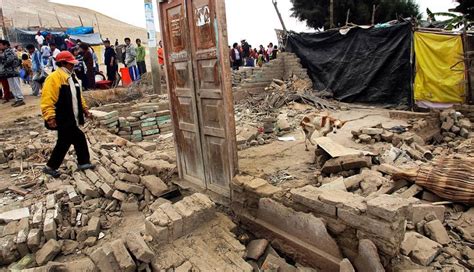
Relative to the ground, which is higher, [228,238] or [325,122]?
[325,122]

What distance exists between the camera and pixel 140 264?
2.98m

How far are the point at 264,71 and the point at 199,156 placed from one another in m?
8.29

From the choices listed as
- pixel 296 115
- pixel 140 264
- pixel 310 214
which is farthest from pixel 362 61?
pixel 140 264

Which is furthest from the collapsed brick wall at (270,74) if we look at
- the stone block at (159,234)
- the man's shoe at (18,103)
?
the stone block at (159,234)

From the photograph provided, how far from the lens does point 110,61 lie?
495 inches

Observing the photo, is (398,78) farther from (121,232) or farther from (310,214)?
(121,232)

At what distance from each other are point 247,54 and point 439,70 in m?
11.1

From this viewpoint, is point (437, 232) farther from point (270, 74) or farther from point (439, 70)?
point (270, 74)

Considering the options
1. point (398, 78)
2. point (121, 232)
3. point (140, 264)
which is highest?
point (398, 78)

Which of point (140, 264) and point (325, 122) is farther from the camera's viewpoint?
point (325, 122)

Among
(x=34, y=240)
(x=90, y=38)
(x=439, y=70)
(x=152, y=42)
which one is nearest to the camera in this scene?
(x=34, y=240)

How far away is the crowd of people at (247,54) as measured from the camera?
16.0m

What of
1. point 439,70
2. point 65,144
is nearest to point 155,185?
point 65,144

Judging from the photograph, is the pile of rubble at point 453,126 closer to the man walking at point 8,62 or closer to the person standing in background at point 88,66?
the person standing in background at point 88,66
